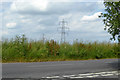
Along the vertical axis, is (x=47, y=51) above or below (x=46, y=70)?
above

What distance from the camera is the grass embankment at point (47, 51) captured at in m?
18.7

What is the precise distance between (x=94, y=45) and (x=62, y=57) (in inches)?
266

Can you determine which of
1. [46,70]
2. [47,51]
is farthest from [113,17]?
[47,51]

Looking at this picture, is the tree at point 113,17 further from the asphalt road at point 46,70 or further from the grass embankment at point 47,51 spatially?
the grass embankment at point 47,51

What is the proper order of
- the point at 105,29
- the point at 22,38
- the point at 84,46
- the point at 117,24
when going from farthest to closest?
the point at 84,46 < the point at 22,38 < the point at 105,29 < the point at 117,24

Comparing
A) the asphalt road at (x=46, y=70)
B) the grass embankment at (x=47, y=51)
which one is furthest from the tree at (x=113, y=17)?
the grass embankment at (x=47, y=51)

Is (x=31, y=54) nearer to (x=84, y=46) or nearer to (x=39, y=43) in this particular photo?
(x=39, y=43)

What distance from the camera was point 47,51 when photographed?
20359 millimetres

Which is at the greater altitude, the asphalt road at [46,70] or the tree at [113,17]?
the tree at [113,17]

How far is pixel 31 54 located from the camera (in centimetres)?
1923

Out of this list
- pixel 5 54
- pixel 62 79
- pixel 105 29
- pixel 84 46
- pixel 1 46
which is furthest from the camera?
pixel 84 46

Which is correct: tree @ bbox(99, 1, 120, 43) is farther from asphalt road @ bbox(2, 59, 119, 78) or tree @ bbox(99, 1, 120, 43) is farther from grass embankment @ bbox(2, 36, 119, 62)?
grass embankment @ bbox(2, 36, 119, 62)

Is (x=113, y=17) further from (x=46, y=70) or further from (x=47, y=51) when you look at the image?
(x=47, y=51)

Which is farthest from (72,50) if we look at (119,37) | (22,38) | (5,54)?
(119,37)
